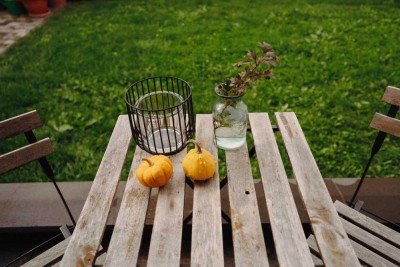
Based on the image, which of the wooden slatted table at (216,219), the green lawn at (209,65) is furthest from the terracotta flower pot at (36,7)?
the wooden slatted table at (216,219)

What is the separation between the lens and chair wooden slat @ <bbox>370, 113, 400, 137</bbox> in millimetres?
1879

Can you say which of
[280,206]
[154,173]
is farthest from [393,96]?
[154,173]

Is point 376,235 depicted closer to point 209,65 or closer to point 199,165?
point 199,165

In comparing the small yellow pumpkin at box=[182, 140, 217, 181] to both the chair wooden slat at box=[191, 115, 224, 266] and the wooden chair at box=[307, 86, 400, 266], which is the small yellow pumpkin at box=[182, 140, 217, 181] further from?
the wooden chair at box=[307, 86, 400, 266]

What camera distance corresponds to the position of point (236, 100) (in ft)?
5.24

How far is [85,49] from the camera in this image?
5023mm

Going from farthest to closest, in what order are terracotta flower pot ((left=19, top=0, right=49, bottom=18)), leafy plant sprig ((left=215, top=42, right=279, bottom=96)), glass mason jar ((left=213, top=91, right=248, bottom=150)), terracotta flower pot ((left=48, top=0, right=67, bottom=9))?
1. terracotta flower pot ((left=48, top=0, right=67, bottom=9))
2. terracotta flower pot ((left=19, top=0, right=49, bottom=18))
3. glass mason jar ((left=213, top=91, right=248, bottom=150))
4. leafy plant sprig ((left=215, top=42, right=279, bottom=96))

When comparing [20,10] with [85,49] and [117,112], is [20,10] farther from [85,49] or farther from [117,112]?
[117,112]

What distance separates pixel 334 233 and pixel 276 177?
37 cm

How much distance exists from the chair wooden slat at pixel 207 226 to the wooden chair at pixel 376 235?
2.08 feet

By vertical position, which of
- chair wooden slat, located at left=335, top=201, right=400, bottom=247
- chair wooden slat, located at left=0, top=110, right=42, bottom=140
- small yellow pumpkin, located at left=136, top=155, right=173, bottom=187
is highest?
chair wooden slat, located at left=0, top=110, right=42, bottom=140

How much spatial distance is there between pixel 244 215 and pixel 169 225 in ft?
1.05

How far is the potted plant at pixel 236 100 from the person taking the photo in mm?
1504

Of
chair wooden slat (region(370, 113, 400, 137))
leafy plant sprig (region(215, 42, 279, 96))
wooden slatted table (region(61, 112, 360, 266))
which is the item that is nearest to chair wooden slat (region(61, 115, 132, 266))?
wooden slatted table (region(61, 112, 360, 266))
